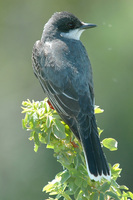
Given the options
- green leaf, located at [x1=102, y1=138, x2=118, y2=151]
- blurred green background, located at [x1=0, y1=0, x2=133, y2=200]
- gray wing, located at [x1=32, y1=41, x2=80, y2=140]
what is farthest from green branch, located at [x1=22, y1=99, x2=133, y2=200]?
blurred green background, located at [x1=0, y1=0, x2=133, y2=200]

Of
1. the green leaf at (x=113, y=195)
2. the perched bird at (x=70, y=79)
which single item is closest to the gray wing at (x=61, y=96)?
the perched bird at (x=70, y=79)

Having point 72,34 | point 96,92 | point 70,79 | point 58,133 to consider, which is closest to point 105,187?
point 58,133

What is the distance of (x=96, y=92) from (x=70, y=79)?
3048mm

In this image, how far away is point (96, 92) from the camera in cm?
704

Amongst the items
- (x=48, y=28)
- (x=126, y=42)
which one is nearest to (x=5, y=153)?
(x=126, y=42)

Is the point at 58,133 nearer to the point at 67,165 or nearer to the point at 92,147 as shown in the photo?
the point at 67,165

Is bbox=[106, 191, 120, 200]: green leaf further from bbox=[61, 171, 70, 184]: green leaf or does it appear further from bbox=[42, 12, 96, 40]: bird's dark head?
bbox=[42, 12, 96, 40]: bird's dark head

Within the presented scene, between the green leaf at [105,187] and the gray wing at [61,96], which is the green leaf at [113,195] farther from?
the gray wing at [61,96]

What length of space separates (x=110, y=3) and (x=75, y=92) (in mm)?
3895

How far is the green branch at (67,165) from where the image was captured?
2.52 metres

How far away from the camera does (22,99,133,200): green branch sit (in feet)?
8.25

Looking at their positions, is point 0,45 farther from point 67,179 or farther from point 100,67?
point 67,179

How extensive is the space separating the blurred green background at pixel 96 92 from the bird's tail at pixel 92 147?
2959 mm

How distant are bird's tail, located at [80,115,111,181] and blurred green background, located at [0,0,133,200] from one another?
2.96m
